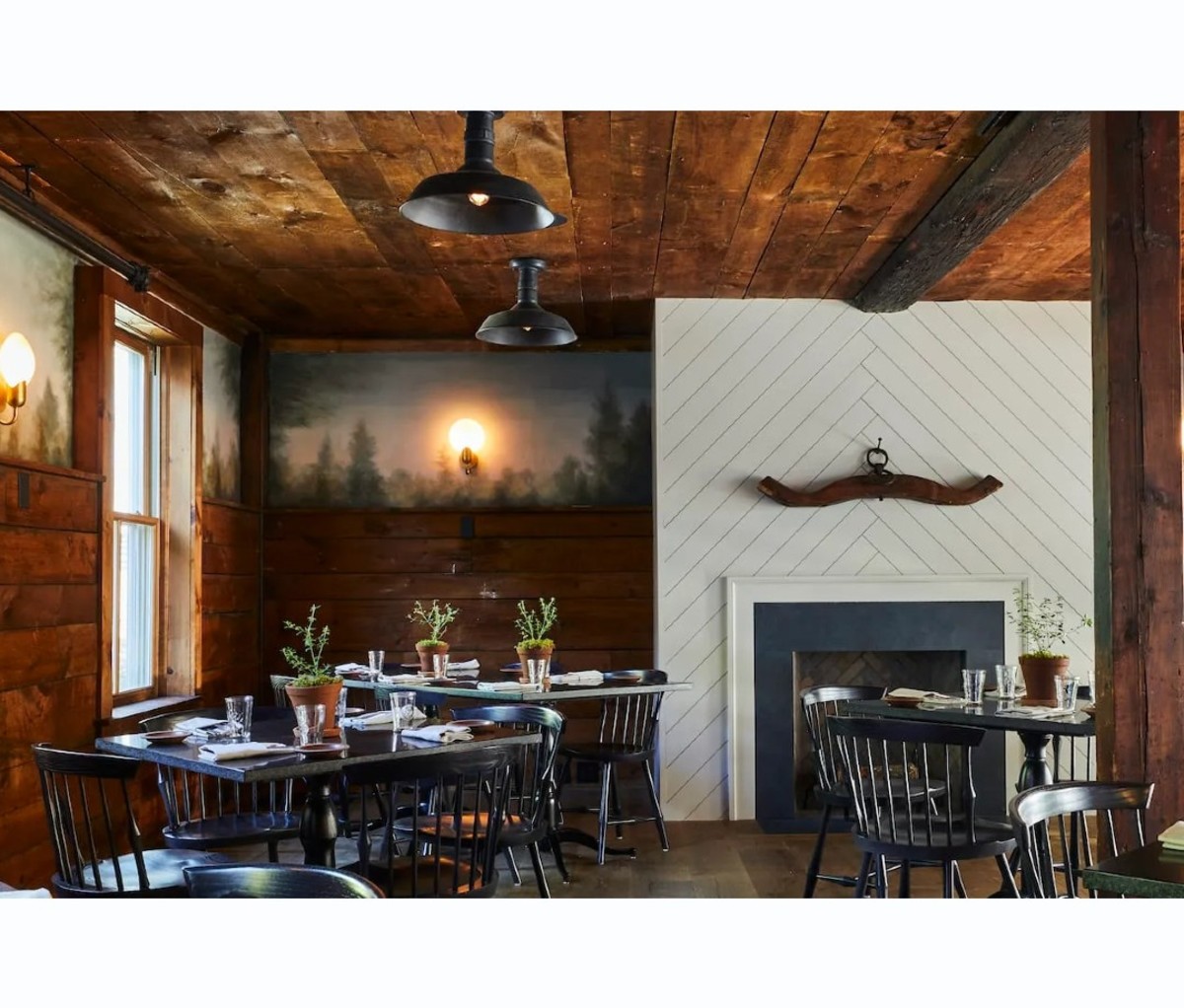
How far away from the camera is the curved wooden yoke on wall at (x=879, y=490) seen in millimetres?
6258

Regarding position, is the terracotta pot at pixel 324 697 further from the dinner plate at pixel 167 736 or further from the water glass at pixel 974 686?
the water glass at pixel 974 686

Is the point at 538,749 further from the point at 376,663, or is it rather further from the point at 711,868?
the point at 376,663

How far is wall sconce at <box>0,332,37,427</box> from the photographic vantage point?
429 centimetres

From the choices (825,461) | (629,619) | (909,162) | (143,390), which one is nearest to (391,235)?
(143,390)

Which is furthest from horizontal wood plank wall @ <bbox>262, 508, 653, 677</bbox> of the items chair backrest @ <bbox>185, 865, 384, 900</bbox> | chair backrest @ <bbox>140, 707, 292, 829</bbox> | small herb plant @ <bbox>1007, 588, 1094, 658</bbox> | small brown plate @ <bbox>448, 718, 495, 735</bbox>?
chair backrest @ <bbox>185, 865, 384, 900</bbox>

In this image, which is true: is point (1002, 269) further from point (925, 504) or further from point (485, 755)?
point (485, 755)

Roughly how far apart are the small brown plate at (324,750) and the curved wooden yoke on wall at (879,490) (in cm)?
322

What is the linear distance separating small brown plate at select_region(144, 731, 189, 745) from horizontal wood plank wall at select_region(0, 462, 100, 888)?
32.1 inches

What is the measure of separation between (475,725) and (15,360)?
6.90ft

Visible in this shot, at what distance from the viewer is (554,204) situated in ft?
15.3

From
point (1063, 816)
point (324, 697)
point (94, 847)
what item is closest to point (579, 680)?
point (324, 697)

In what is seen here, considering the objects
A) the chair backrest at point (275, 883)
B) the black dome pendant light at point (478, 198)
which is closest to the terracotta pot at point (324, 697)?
the black dome pendant light at point (478, 198)

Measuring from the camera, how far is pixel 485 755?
125 inches

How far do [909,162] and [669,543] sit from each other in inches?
105
